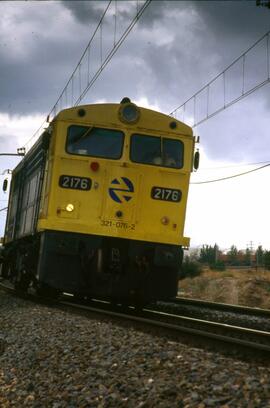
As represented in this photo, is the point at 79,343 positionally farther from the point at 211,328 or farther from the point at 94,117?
the point at 94,117

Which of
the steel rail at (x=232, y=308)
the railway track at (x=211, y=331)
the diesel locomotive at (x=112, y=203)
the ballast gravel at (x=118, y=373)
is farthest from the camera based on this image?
the steel rail at (x=232, y=308)

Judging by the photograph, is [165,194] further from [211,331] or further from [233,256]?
[233,256]

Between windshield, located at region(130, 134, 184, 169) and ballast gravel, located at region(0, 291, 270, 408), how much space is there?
418 cm

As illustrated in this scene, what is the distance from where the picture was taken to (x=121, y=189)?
10586 mm

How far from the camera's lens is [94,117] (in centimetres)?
1085

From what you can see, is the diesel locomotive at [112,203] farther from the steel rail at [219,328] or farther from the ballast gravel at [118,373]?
the ballast gravel at [118,373]

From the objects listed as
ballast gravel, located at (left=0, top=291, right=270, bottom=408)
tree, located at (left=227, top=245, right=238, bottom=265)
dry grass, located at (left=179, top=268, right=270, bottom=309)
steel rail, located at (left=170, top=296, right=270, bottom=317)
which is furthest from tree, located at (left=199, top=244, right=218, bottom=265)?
ballast gravel, located at (left=0, top=291, right=270, bottom=408)

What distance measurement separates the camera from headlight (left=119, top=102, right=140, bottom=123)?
10953 mm

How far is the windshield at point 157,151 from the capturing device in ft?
35.8

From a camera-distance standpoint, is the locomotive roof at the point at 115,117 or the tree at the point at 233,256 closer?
the locomotive roof at the point at 115,117

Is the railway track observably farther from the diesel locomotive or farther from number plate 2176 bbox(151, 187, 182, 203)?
number plate 2176 bbox(151, 187, 182, 203)

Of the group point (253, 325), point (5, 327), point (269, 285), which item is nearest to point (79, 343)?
point (5, 327)

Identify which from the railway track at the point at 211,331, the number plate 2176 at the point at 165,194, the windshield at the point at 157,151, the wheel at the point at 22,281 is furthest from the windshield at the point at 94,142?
the wheel at the point at 22,281

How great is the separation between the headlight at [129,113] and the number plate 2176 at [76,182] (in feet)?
4.69
